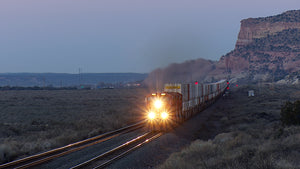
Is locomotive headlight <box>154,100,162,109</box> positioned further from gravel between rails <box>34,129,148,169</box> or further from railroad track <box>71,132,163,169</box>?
gravel between rails <box>34,129,148,169</box>

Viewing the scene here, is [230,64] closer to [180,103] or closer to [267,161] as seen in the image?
[180,103]

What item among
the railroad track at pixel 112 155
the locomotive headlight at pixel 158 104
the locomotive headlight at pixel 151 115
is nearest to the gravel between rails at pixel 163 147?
the railroad track at pixel 112 155

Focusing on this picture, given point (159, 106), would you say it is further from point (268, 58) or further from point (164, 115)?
point (268, 58)

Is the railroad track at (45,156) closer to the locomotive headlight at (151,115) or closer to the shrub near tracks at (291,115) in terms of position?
the locomotive headlight at (151,115)

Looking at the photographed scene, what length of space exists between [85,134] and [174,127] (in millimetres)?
7407

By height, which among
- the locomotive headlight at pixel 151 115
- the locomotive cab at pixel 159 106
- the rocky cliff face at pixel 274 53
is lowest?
the locomotive headlight at pixel 151 115

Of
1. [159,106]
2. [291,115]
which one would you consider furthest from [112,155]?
[291,115]

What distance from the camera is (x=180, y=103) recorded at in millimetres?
25938

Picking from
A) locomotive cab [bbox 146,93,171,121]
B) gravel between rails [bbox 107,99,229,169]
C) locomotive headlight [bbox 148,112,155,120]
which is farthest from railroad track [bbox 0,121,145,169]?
locomotive cab [bbox 146,93,171,121]

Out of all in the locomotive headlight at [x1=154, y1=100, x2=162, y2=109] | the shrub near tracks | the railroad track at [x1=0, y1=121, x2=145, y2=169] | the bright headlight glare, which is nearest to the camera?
the railroad track at [x1=0, y1=121, x2=145, y2=169]

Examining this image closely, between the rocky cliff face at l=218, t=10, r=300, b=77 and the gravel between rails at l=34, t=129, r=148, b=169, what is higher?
the rocky cliff face at l=218, t=10, r=300, b=77

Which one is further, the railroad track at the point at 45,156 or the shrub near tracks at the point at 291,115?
the shrub near tracks at the point at 291,115

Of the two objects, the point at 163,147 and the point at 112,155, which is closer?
the point at 112,155

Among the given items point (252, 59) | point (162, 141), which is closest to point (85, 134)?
point (162, 141)
